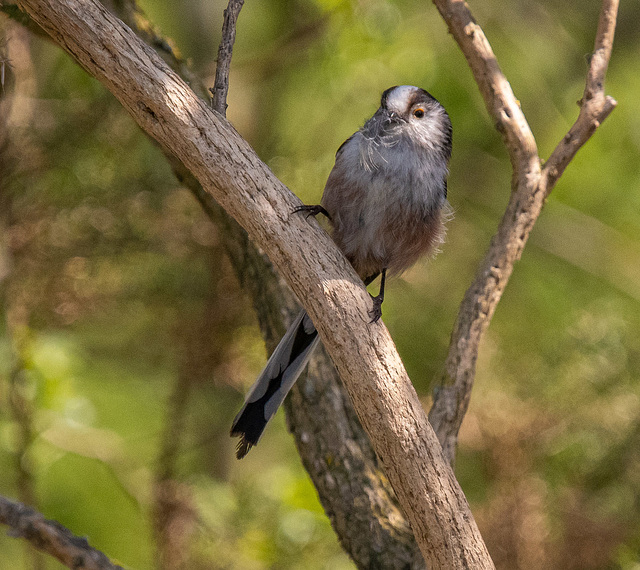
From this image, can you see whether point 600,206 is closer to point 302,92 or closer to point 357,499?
point 302,92

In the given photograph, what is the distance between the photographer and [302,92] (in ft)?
14.9

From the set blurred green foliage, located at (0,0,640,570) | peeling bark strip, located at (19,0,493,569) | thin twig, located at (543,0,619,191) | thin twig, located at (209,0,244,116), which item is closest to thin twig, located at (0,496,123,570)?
blurred green foliage, located at (0,0,640,570)

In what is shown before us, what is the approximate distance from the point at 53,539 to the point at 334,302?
1.18 meters

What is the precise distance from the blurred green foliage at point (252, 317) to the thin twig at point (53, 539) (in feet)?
2.29

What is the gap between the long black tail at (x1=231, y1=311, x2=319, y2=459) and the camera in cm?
207

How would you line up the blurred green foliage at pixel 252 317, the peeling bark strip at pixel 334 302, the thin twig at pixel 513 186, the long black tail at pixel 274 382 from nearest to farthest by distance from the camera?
the peeling bark strip at pixel 334 302 → the long black tail at pixel 274 382 → the thin twig at pixel 513 186 → the blurred green foliage at pixel 252 317

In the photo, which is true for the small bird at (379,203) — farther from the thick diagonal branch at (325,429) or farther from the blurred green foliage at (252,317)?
the blurred green foliage at (252,317)

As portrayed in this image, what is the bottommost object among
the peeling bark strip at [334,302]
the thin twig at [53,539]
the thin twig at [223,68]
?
the thin twig at [53,539]

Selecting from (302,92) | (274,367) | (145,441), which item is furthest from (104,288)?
(302,92)

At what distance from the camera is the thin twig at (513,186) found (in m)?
2.21

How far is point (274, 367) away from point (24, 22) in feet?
4.70

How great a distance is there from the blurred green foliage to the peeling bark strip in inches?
39.0

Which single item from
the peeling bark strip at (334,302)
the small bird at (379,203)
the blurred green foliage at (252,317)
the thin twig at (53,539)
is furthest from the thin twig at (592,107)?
the thin twig at (53,539)

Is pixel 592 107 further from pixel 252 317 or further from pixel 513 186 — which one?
pixel 252 317
